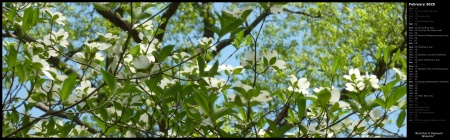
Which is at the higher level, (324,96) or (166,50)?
(166,50)

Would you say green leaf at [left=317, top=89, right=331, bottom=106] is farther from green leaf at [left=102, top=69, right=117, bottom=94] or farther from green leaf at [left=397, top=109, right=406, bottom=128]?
green leaf at [left=102, top=69, right=117, bottom=94]

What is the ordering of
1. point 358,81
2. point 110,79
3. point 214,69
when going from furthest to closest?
point 358,81 → point 214,69 → point 110,79

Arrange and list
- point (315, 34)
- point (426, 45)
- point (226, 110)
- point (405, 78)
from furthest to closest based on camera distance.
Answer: point (315, 34)
point (426, 45)
point (405, 78)
point (226, 110)

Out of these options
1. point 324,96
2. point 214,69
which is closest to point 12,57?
point 214,69

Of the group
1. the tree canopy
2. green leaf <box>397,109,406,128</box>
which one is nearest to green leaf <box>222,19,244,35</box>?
the tree canopy

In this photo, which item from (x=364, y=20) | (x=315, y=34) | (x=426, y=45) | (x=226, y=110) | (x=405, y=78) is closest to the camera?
(x=226, y=110)

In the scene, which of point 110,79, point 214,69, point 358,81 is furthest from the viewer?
point 358,81

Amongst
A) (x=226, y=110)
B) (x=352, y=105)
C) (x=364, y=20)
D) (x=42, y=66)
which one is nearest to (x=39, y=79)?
(x=42, y=66)

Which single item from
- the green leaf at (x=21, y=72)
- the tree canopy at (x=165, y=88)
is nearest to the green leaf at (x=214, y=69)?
the tree canopy at (x=165, y=88)

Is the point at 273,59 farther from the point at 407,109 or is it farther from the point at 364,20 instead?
the point at 364,20

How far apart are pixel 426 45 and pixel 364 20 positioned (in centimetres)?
489

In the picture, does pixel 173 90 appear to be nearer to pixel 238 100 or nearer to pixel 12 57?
pixel 238 100

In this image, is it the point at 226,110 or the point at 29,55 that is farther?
the point at 29,55

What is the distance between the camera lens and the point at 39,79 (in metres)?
1.72
